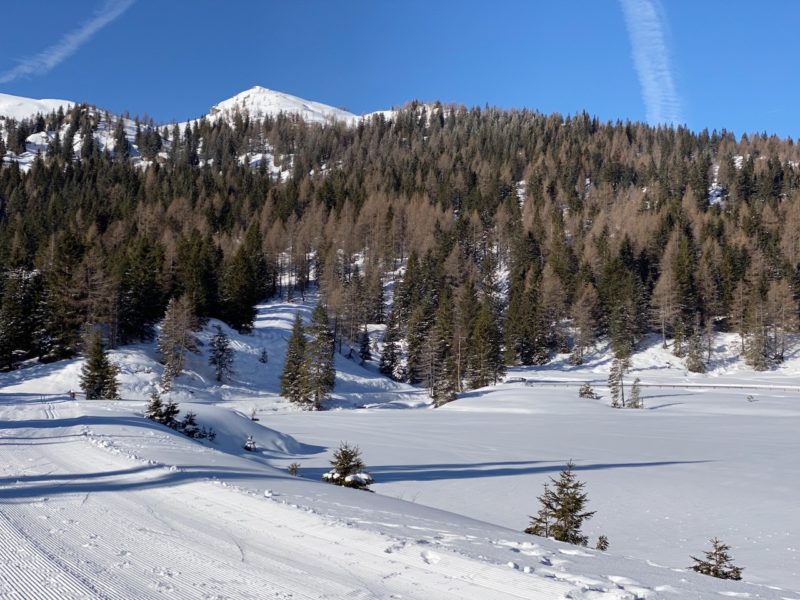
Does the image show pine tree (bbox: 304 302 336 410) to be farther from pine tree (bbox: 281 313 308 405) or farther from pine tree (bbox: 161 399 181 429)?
pine tree (bbox: 161 399 181 429)

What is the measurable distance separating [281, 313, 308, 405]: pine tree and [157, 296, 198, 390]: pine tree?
29.0ft

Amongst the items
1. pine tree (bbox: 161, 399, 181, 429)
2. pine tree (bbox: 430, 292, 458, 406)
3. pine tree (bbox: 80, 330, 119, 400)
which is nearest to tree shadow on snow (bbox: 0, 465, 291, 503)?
pine tree (bbox: 161, 399, 181, 429)

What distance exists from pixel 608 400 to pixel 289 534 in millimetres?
43579

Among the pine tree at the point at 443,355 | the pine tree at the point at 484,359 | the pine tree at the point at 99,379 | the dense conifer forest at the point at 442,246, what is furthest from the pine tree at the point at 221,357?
A: the pine tree at the point at 484,359

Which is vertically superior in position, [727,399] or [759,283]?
[759,283]

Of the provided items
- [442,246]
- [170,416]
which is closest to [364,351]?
[442,246]

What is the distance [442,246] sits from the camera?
9038cm

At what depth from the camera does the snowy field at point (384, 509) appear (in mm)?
4297

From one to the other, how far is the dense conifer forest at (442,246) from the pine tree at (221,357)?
16.3 feet

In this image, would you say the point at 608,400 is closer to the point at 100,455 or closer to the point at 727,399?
the point at 727,399

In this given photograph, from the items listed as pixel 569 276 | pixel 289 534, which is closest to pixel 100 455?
pixel 289 534

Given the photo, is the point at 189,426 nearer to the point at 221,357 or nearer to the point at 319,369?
the point at 319,369

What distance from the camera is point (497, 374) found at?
177 feet

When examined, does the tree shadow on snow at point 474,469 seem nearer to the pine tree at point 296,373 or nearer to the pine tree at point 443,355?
the pine tree at point 296,373
